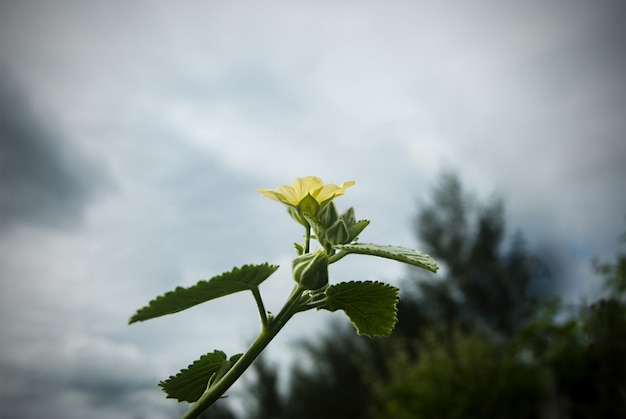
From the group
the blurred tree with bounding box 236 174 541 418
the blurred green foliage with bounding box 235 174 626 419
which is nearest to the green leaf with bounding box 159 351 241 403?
the blurred green foliage with bounding box 235 174 626 419

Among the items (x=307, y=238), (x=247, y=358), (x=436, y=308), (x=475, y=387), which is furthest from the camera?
(x=436, y=308)

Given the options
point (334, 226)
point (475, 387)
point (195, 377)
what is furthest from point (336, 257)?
point (475, 387)

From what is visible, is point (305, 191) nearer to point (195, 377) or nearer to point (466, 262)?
point (195, 377)

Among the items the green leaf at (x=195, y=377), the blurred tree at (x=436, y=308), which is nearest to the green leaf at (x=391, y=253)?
the green leaf at (x=195, y=377)

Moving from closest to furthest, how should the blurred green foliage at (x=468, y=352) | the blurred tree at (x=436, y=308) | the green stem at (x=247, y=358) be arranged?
1. the green stem at (x=247, y=358)
2. the blurred green foliage at (x=468, y=352)
3. the blurred tree at (x=436, y=308)

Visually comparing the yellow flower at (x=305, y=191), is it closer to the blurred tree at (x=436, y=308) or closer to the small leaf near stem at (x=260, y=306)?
the small leaf near stem at (x=260, y=306)

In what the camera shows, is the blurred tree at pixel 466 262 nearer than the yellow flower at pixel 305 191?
No
